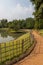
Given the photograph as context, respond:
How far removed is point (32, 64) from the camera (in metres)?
13.6

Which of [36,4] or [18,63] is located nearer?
[18,63]

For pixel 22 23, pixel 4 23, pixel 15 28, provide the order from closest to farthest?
1. pixel 15 28
2. pixel 22 23
3. pixel 4 23

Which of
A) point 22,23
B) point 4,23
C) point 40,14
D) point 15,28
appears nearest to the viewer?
point 40,14

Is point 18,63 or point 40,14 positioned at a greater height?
point 40,14

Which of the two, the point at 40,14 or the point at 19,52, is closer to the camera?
the point at 19,52

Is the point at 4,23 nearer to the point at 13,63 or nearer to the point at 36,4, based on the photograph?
the point at 36,4

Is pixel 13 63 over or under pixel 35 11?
under

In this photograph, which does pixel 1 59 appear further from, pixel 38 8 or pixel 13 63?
pixel 38 8

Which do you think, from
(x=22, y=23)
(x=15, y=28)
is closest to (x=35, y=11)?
(x=15, y=28)

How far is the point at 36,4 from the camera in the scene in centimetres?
4262

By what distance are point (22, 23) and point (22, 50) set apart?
109 m

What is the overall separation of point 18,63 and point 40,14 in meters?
28.6

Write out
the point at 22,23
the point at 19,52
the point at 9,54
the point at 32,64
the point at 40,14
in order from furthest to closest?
the point at 22,23 → the point at 40,14 → the point at 19,52 → the point at 9,54 → the point at 32,64

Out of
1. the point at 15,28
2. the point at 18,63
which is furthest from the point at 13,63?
the point at 15,28
